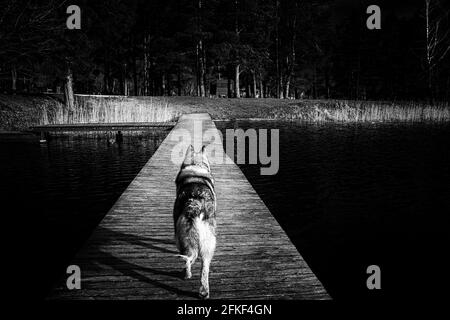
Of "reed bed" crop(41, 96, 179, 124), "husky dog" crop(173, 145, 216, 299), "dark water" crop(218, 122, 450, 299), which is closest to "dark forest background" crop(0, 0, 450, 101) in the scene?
"reed bed" crop(41, 96, 179, 124)

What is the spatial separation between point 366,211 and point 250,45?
44467 mm

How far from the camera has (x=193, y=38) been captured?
47.4 meters

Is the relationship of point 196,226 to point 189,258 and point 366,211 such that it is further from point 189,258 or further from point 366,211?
point 366,211

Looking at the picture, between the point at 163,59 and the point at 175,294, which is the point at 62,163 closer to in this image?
the point at 175,294

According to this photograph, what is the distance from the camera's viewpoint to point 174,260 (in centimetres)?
570

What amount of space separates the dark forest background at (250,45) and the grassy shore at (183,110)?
3.00 m

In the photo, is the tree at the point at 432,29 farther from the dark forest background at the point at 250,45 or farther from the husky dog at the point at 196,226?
the husky dog at the point at 196,226

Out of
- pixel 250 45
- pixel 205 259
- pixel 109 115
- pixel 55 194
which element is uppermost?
pixel 250 45

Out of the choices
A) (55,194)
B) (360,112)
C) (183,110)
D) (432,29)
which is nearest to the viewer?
(55,194)

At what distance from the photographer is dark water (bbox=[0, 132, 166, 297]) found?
27.2 ft

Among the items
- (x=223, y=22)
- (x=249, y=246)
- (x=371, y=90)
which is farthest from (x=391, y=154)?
(x=371, y=90)

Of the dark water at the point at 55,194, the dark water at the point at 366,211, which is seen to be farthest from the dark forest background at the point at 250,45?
the dark water at the point at 366,211

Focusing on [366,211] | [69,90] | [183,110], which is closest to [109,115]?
[69,90]

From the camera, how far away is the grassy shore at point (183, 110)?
30625mm
